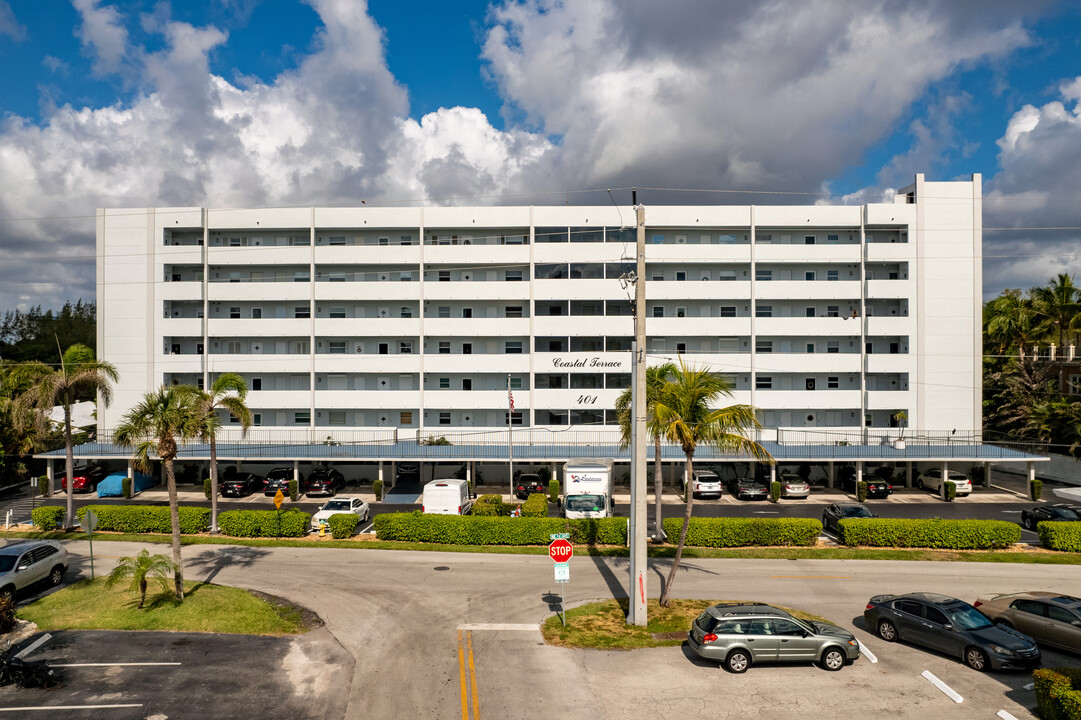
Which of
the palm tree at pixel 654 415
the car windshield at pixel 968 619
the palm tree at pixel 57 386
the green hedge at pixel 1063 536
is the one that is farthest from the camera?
the palm tree at pixel 57 386

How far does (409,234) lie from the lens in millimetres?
47500

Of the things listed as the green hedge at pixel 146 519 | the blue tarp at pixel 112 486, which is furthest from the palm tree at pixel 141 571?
the blue tarp at pixel 112 486

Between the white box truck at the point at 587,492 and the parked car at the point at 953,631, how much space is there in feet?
49.5

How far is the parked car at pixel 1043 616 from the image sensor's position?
1659 centimetres

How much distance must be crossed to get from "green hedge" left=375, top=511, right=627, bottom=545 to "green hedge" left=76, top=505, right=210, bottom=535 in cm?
1012

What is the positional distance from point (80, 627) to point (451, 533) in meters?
13.8

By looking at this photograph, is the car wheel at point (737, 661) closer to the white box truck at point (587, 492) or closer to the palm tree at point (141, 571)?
the white box truck at point (587, 492)

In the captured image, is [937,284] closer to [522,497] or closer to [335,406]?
[522,497]

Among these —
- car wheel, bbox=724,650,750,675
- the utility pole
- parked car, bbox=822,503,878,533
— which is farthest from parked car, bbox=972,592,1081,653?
parked car, bbox=822,503,878,533

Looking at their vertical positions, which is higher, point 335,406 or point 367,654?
point 335,406

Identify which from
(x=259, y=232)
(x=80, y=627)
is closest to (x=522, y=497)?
(x=80, y=627)

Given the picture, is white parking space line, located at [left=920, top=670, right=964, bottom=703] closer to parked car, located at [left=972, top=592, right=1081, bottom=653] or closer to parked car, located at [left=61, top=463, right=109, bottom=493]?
parked car, located at [left=972, top=592, right=1081, bottom=653]

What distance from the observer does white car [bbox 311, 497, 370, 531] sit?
30.9 metres

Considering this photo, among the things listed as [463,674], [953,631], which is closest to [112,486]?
[463,674]
